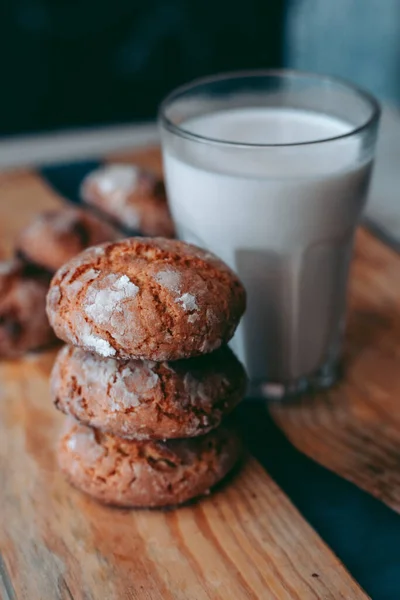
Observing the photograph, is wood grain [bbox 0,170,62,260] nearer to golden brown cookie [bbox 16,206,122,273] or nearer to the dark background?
golden brown cookie [bbox 16,206,122,273]

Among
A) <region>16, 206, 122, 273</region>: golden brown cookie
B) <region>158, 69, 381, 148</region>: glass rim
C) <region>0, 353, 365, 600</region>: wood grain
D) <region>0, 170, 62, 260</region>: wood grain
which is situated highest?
<region>158, 69, 381, 148</region>: glass rim

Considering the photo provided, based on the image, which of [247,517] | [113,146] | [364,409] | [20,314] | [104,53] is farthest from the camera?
[104,53]

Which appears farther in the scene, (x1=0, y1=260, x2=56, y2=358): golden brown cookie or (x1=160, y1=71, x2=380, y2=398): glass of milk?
(x1=0, y1=260, x2=56, y2=358): golden brown cookie

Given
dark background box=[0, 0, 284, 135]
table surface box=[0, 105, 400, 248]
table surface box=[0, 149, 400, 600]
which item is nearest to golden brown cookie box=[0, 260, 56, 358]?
table surface box=[0, 149, 400, 600]

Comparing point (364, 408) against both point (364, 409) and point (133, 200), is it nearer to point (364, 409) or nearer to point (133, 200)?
point (364, 409)

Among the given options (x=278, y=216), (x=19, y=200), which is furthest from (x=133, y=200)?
(x=278, y=216)

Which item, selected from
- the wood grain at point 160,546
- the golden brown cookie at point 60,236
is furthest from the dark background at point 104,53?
the wood grain at point 160,546
